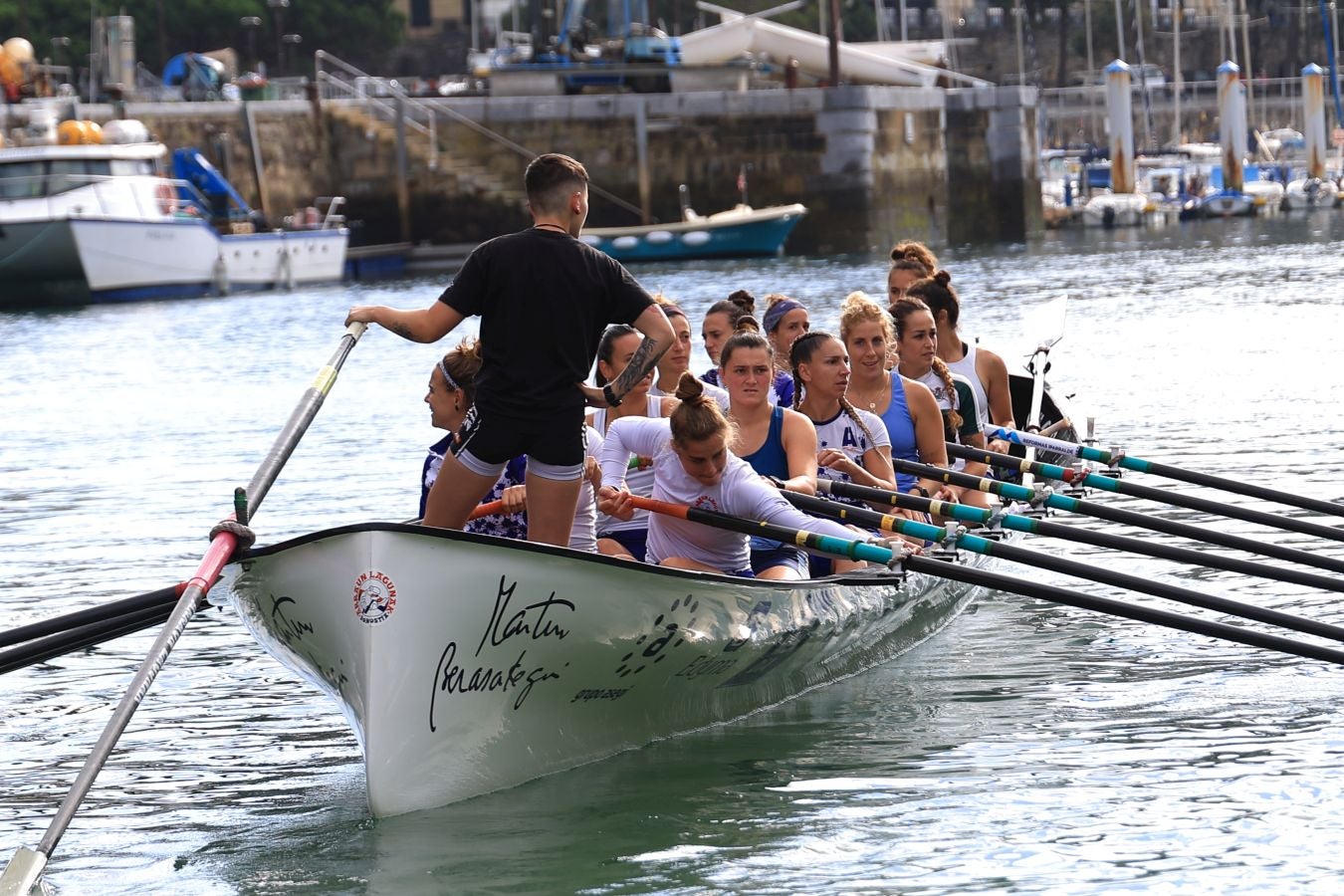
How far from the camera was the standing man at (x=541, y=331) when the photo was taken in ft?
20.0

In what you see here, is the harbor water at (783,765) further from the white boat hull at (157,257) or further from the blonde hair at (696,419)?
the white boat hull at (157,257)

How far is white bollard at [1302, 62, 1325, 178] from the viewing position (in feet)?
183

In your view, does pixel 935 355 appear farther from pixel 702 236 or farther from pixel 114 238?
pixel 702 236

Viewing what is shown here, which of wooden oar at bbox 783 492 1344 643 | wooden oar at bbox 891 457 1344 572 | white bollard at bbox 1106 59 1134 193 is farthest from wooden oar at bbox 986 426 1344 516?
white bollard at bbox 1106 59 1134 193

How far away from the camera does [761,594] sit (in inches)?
267

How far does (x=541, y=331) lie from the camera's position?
6113 millimetres

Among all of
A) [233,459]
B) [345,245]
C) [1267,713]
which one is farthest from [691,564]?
[345,245]

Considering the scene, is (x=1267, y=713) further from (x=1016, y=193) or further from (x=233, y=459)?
(x=1016, y=193)

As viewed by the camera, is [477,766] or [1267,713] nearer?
[477,766]

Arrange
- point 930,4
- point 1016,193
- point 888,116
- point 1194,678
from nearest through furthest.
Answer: point 1194,678 < point 888,116 < point 1016,193 < point 930,4

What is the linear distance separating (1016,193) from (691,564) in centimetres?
4150

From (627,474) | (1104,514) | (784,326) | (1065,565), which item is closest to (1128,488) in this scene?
(1104,514)

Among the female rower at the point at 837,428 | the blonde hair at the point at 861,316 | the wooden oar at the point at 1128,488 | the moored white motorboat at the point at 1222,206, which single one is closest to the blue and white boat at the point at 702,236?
the moored white motorboat at the point at 1222,206

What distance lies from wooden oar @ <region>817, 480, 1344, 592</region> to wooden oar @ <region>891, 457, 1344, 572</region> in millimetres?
142
